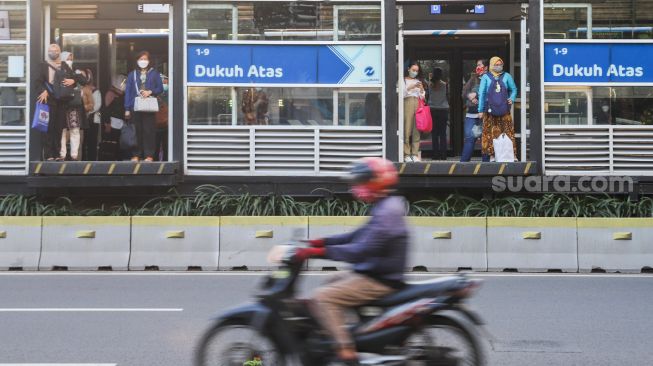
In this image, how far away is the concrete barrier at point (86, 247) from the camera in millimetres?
14781

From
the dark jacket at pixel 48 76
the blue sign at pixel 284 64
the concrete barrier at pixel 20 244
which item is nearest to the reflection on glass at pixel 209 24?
the blue sign at pixel 284 64

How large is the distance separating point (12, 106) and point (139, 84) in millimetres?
2430

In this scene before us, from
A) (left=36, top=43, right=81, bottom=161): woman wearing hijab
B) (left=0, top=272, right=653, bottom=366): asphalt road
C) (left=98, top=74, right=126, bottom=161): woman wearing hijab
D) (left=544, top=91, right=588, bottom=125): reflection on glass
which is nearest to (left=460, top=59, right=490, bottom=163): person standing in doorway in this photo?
(left=544, top=91, right=588, bottom=125): reflection on glass

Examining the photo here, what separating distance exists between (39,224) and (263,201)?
4044 millimetres

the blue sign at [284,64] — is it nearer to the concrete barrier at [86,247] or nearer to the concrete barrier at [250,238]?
the concrete barrier at [250,238]

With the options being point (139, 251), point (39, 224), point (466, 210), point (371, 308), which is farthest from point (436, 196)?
point (371, 308)

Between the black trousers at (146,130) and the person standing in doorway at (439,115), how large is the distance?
16.7ft

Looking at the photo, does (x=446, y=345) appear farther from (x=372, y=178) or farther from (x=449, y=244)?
(x=449, y=244)

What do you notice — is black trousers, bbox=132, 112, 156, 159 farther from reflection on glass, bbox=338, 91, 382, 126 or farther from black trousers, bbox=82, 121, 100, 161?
reflection on glass, bbox=338, 91, 382, 126

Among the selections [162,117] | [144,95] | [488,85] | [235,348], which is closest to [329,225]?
[488,85]

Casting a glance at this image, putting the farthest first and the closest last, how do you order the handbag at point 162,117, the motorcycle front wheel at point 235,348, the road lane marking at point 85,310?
the handbag at point 162,117 → the road lane marking at point 85,310 → the motorcycle front wheel at point 235,348

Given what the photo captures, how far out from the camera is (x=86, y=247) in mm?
14812

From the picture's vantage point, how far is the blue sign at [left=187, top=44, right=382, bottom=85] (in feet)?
58.2

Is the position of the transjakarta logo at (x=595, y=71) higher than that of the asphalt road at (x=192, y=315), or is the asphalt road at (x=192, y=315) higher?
the transjakarta logo at (x=595, y=71)
